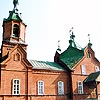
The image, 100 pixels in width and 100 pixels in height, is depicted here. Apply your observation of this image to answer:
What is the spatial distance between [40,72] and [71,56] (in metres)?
7.28

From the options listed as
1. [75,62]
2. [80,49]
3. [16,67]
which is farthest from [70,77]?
[16,67]

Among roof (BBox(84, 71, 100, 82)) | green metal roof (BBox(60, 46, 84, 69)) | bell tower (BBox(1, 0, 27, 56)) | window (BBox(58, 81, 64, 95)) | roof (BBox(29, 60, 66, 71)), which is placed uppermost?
bell tower (BBox(1, 0, 27, 56))

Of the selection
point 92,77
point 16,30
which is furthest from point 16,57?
point 92,77

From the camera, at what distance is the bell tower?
89.6ft

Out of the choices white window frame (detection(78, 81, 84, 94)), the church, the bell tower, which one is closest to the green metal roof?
the church

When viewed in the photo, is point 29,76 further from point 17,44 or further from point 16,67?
point 17,44

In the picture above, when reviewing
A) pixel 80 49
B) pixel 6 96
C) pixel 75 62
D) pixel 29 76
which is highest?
pixel 80 49

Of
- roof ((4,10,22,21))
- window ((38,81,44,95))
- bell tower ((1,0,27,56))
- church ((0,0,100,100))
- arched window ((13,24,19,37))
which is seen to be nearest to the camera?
church ((0,0,100,100))

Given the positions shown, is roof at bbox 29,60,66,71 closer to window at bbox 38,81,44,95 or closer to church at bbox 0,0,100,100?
church at bbox 0,0,100,100

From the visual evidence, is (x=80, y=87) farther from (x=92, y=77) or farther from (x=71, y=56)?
(x=71, y=56)

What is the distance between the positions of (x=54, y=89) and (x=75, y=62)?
5408mm

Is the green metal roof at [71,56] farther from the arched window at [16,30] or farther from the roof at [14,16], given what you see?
the roof at [14,16]

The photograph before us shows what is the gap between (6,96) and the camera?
24.2m

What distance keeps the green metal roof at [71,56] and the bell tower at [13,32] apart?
7.08 metres
